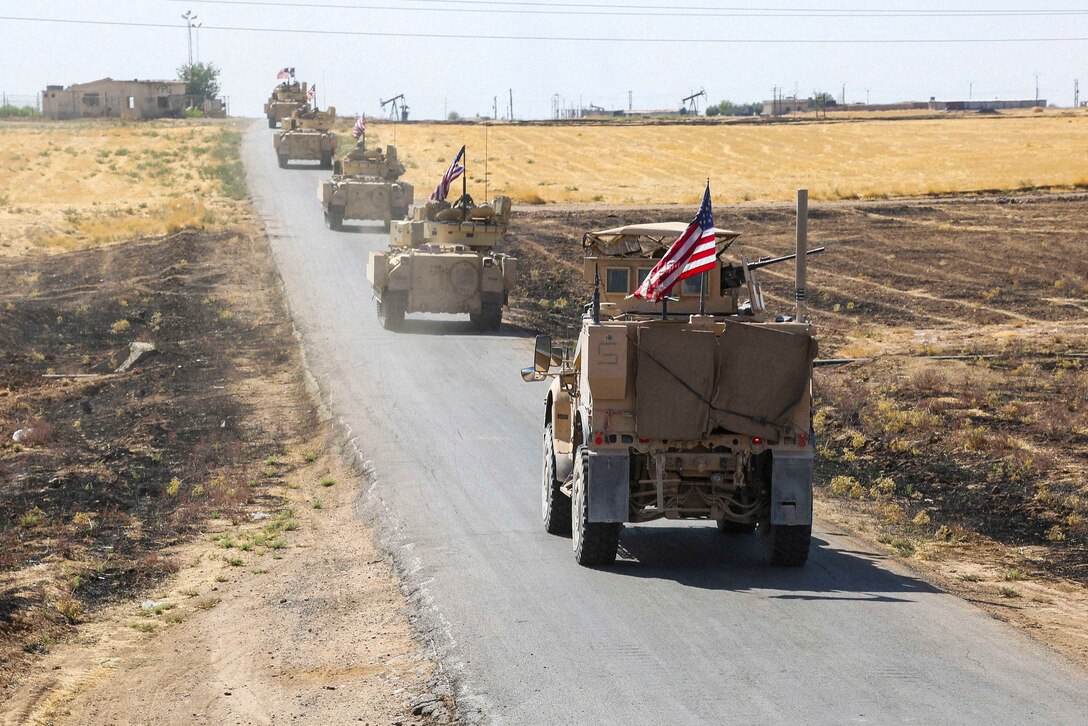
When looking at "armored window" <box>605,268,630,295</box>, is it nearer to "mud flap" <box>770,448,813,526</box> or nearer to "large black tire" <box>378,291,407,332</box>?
"mud flap" <box>770,448,813,526</box>

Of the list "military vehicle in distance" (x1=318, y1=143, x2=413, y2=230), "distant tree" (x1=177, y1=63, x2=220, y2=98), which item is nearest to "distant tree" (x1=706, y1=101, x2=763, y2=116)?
"distant tree" (x1=177, y1=63, x2=220, y2=98)

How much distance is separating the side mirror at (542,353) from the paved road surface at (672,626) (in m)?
1.70

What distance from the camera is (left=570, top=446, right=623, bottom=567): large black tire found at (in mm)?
12188

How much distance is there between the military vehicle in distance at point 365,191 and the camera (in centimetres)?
4206

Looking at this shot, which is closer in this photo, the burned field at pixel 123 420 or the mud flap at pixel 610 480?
the mud flap at pixel 610 480

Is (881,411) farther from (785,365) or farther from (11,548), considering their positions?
(11,548)

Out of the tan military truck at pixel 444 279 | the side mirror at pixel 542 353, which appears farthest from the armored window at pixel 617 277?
the tan military truck at pixel 444 279

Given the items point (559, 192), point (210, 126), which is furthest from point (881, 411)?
point (210, 126)

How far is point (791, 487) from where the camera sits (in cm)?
1219

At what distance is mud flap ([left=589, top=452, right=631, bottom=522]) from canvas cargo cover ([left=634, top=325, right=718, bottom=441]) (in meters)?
0.34

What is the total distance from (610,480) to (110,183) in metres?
52.2

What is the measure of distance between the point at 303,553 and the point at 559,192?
45.8m

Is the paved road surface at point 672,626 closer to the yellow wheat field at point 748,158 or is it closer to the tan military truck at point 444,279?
the tan military truck at point 444,279

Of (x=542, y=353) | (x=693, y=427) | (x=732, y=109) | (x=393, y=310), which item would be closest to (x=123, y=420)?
(x=393, y=310)
